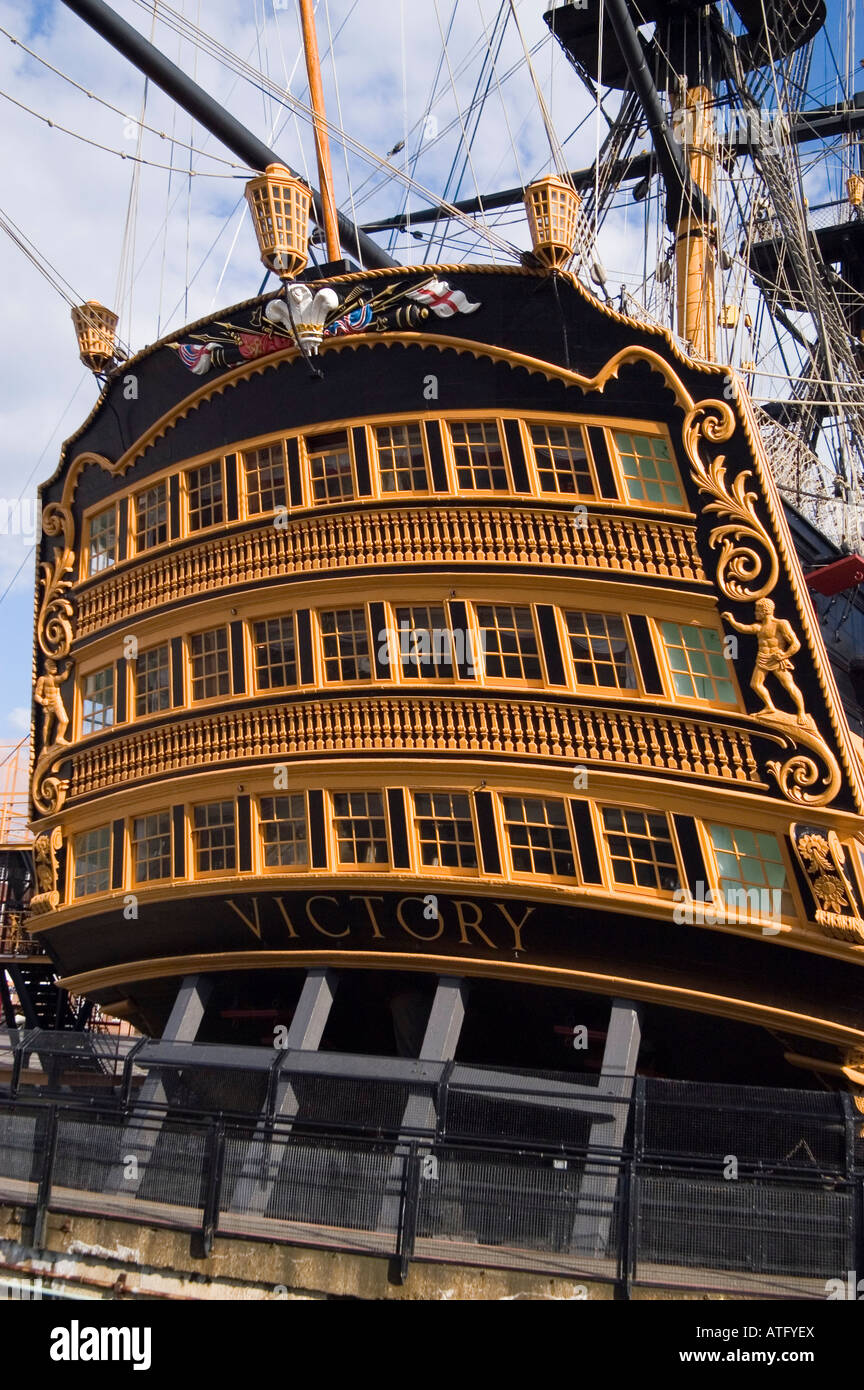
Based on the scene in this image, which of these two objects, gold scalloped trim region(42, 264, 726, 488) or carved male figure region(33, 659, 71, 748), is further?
carved male figure region(33, 659, 71, 748)

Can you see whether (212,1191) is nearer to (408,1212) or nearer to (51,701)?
(408,1212)

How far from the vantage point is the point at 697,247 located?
31.4 meters

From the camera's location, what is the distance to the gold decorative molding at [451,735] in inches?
677

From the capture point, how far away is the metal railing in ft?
38.2

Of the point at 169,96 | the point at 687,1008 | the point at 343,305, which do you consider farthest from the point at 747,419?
the point at 169,96

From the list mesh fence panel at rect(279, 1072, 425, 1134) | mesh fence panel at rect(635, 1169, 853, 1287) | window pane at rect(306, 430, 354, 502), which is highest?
window pane at rect(306, 430, 354, 502)

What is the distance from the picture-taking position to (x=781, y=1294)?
1130 centimetres

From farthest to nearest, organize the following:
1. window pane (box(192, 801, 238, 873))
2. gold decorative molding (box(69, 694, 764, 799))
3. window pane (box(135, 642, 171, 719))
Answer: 1. window pane (box(135, 642, 171, 719))
2. window pane (box(192, 801, 238, 873))
3. gold decorative molding (box(69, 694, 764, 799))

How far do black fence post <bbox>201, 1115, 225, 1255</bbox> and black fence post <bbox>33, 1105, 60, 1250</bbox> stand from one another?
72.7 inches

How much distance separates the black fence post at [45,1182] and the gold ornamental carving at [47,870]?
8.21 metres

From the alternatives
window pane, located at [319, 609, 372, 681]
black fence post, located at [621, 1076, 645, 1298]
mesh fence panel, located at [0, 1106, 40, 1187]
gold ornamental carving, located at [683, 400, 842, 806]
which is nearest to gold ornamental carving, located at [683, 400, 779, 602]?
gold ornamental carving, located at [683, 400, 842, 806]

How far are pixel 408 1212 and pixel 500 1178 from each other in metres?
0.98

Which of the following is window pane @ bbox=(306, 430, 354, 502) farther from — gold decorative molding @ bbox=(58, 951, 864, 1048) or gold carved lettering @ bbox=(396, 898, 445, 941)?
gold decorative molding @ bbox=(58, 951, 864, 1048)

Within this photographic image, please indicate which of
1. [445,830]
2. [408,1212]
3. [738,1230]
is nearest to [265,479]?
[445,830]
